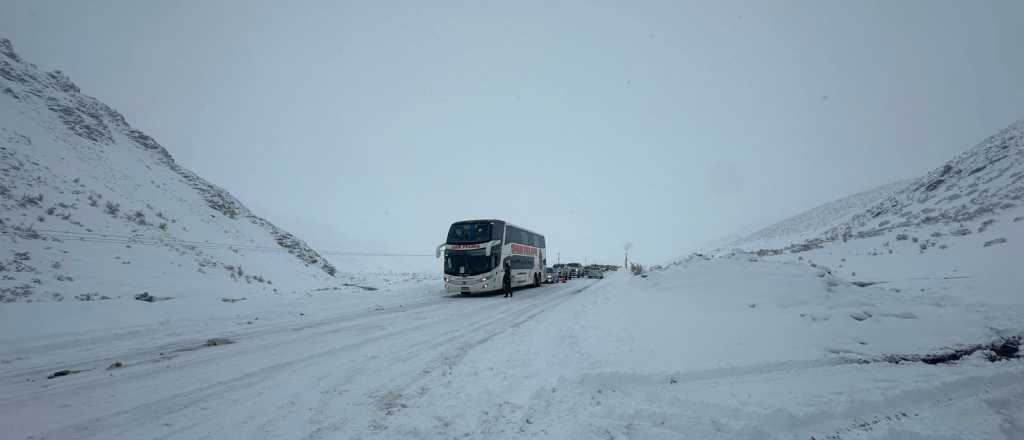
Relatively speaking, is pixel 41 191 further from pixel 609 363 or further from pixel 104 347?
pixel 609 363

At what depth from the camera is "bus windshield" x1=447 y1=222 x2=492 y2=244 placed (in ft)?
67.1

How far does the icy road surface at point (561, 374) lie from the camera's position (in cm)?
355

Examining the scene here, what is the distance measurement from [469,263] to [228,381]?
14876 millimetres

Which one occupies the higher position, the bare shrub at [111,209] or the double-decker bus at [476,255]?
the bare shrub at [111,209]

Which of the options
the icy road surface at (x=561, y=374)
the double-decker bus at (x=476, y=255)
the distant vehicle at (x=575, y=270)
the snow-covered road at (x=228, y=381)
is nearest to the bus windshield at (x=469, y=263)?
the double-decker bus at (x=476, y=255)

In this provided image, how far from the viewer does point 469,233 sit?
20.9 meters

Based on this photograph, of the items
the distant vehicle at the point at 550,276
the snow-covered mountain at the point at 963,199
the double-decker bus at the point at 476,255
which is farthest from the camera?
the distant vehicle at the point at 550,276

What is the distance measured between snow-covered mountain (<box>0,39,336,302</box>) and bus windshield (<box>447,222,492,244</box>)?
1063 cm

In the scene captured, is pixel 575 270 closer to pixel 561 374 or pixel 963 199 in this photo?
pixel 963 199

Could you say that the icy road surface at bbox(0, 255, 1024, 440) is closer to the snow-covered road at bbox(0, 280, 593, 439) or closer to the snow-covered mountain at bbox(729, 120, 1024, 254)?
the snow-covered road at bbox(0, 280, 593, 439)

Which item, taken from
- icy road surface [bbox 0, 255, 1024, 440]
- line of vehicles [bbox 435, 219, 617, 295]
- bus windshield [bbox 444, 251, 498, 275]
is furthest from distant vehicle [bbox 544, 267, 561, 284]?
icy road surface [bbox 0, 255, 1024, 440]

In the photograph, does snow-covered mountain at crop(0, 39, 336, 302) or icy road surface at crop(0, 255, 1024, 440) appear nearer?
icy road surface at crop(0, 255, 1024, 440)

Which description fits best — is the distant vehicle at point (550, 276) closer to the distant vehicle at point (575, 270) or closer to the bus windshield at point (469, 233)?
the distant vehicle at point (575, 270)

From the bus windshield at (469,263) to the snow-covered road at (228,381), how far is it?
10327mm
